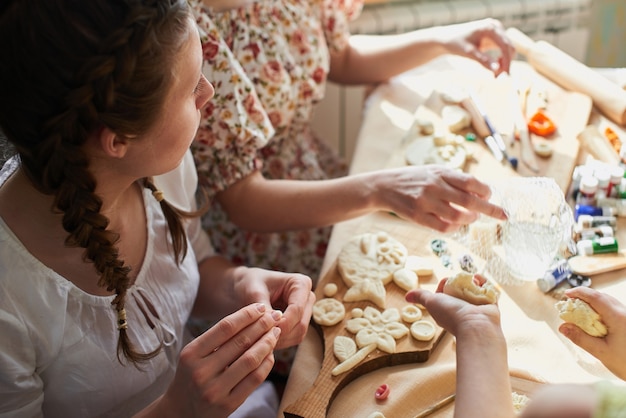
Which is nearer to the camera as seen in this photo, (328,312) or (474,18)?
(328,312)

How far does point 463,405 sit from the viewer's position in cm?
76

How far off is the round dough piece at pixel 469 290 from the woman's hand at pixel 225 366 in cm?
25

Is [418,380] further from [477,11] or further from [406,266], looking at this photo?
[477,11]

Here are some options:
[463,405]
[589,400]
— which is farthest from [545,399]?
[463,405]

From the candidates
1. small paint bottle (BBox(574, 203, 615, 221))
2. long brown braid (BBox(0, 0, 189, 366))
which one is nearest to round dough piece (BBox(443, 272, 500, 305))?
small paint bottle (BBox(574, 203, 615, 221))

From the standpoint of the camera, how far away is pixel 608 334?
0.90 metres

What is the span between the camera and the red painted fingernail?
88cm

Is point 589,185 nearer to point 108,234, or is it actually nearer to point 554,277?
point 554,277

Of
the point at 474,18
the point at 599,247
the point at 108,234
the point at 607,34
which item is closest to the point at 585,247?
the point at 599,247

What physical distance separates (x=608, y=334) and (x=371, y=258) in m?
0.37

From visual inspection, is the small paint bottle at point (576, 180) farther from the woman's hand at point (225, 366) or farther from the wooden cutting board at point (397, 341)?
the woman's hand at point (225, 366)

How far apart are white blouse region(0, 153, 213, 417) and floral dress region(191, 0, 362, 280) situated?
0.30 feet

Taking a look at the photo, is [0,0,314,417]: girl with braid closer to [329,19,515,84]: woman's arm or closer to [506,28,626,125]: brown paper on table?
[329,19,515,84]: woman's arm

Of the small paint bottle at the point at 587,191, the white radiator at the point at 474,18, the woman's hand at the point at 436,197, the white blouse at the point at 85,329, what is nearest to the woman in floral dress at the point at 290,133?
the woman's hand at the point at 436,197
